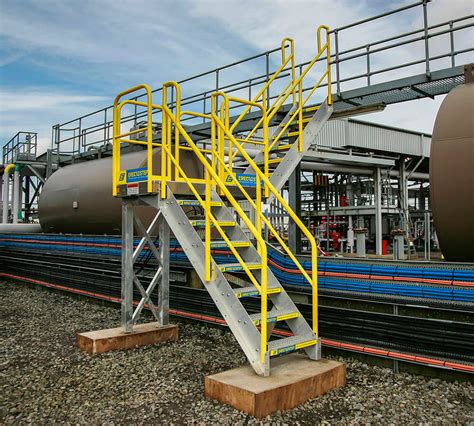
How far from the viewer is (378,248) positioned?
1886cm

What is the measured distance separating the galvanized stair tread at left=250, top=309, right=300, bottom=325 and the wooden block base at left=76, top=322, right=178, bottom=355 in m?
2.75

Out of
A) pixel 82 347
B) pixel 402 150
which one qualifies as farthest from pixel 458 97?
pixel 402 150

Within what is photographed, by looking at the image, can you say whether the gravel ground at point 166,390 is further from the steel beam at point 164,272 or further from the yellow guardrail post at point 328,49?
the yellow guardrail post at point 328,49

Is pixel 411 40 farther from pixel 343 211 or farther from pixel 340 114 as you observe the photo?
pixel 343 211

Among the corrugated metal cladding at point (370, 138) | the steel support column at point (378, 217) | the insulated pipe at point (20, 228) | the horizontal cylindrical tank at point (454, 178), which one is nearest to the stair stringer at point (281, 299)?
the horizontal cylindrical tank at point (454, 178)

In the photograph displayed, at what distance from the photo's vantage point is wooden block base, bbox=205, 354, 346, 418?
460 cm

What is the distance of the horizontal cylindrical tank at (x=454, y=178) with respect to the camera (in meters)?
5.79

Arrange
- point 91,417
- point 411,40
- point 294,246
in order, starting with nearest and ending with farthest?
1. point 91,417
2. point 411,40
3. point 294,246

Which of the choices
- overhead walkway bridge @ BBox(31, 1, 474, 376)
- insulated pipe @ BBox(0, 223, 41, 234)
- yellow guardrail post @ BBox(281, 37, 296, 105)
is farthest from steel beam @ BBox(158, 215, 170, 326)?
insulated pipe @ BBox(0, 223, 41, 234)

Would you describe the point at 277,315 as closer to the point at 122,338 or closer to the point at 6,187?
the point at 122,338

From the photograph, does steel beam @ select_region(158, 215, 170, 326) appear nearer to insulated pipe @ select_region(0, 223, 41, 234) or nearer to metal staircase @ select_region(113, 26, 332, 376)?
metal staircase @ select_region(113, 26, 332, 376)

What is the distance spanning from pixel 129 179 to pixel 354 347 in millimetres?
4039

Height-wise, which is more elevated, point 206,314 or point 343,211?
point 343,211

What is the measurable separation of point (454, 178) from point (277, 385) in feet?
11.0
